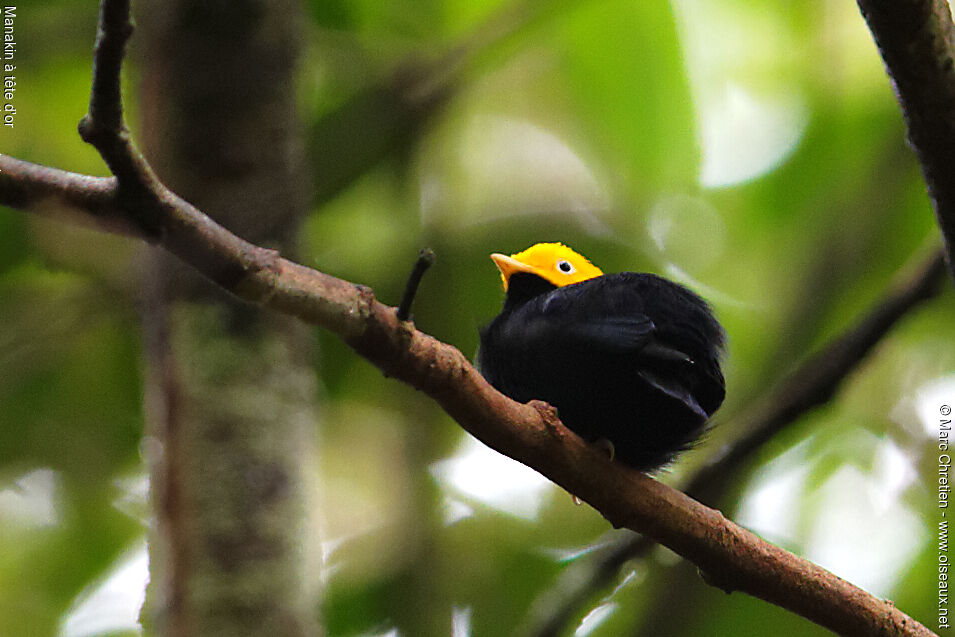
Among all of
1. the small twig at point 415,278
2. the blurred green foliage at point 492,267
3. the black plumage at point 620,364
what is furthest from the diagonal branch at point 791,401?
the small twig at point 415,278

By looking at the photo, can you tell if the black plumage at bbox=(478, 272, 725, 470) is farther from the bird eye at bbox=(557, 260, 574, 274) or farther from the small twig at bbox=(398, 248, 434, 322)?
the small twig at bbox=(398, 248, 434, 322)

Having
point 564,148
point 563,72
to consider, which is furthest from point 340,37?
point 564,148

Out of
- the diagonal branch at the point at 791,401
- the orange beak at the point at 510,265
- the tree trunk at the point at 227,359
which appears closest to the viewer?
the tree trunk at the point at 227,359

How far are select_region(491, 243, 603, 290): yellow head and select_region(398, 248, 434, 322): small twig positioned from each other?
1.51 m

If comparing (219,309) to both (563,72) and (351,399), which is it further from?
(563,72)

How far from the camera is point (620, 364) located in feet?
7.82

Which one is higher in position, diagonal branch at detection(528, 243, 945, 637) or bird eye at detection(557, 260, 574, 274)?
bird eye at detection(557, 260, 574, 274)

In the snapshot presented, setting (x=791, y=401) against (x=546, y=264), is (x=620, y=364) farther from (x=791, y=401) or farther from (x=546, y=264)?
(x=791, y=401)

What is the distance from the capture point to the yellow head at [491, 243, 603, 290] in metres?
3.19

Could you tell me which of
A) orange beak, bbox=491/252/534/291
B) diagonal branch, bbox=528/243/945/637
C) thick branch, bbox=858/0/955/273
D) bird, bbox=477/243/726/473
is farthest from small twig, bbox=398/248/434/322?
diagonal branch, bbox=528/243/945/637

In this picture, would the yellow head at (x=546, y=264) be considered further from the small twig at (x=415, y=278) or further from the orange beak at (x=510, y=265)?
the small twig at (x=415, y=278)

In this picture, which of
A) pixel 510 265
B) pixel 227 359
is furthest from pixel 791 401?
pixel 227 359

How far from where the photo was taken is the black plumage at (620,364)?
2.38 metres

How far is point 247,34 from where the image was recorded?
2602mm
